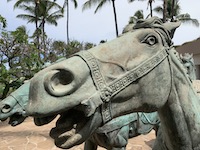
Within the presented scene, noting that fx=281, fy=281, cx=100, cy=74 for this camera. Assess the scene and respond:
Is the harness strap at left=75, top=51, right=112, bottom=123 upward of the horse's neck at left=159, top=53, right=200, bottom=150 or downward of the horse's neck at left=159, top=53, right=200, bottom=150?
upward

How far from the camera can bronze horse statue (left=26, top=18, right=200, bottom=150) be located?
0.83m

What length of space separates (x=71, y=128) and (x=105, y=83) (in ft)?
0.59

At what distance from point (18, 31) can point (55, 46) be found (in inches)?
496

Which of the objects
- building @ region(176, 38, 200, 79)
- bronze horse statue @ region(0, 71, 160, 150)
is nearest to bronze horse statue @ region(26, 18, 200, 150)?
bronze horse statue @ region(0, 71, 160, 150)

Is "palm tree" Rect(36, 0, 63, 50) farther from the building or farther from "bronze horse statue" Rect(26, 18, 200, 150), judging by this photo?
"bronze horse statue" Rect(26, 18, 200, 150)

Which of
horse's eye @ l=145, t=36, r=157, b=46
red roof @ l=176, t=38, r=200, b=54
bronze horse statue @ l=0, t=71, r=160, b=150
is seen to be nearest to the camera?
horse's eye @ l=145, t=36, r=157, b=46

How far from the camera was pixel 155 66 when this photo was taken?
102 cm

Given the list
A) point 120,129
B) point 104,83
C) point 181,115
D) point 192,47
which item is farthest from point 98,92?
point 192,47

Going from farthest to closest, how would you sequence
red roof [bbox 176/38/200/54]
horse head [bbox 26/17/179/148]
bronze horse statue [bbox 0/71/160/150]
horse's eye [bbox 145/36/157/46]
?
red roof [bbox 176/38/200/54], bronze horse statue [bbox 0/71/160/150], horse's eye [bbox 145/36/157/46], horse head [bbox 26/17/179/148]

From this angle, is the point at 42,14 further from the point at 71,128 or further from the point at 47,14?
the point at 71,128

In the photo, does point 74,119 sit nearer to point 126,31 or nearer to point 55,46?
point 126,31

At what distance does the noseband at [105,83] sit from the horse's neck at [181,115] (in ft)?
0.55

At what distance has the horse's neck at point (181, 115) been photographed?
1109 mm

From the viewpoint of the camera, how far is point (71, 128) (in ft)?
2.88
